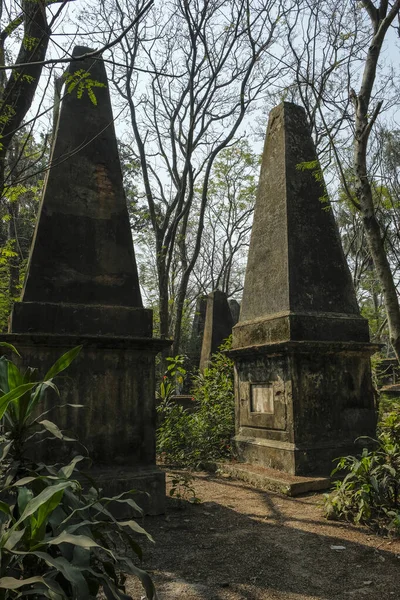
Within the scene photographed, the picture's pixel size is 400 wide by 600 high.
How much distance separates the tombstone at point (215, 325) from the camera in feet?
42.3

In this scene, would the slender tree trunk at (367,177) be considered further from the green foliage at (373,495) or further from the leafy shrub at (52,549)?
the leafy shrub at (52,549)

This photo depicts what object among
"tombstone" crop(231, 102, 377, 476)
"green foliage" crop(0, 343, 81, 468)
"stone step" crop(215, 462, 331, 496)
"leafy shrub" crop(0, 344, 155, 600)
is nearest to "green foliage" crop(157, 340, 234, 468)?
"tombstone" crop(231, 102, 377, 476)

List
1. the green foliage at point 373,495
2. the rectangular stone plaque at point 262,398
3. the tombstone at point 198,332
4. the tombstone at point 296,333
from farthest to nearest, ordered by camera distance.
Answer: the tombstone at point 198,332
the rectangular stone plaque at point 262,398
the tombstone at point 296,333
the green foliage at point 373,495

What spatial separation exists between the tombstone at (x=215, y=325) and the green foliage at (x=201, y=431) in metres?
4.53

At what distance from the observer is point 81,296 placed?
15.1 feet

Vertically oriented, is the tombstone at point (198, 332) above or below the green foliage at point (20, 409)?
above

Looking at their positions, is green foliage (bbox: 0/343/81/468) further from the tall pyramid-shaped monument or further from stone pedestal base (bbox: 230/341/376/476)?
stone pedestal base (bbox: 230/341/376/476)

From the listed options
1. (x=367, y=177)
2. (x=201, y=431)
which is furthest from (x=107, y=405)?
(x=367, y=177)

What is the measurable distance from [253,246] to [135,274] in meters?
2.75

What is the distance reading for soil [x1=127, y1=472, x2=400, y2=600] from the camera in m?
2.80

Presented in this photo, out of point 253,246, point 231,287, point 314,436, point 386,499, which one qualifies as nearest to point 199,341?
point 231,287

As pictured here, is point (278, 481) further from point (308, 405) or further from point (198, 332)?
point (198, 332)

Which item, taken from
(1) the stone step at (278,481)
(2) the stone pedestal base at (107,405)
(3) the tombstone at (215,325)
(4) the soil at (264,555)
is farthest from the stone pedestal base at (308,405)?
(3) the tombstone at (215,325)

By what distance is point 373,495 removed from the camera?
4.01 metres
